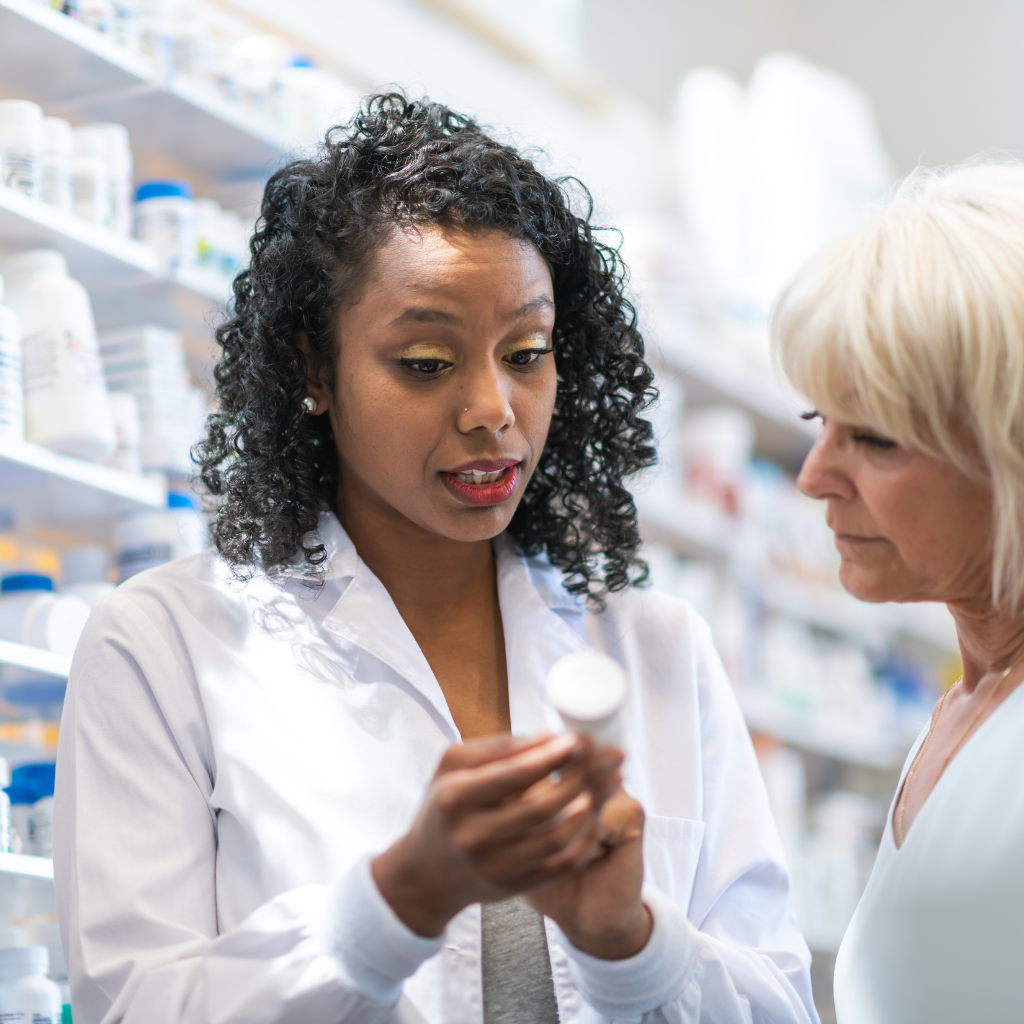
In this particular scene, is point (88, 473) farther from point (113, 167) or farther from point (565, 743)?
point (565, 743)

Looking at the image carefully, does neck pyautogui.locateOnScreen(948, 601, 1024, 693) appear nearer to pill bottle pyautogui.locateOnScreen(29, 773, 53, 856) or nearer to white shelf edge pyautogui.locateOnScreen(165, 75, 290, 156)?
pill bottle pyautogui.locateOnScreen(29, 773, 53, 856)

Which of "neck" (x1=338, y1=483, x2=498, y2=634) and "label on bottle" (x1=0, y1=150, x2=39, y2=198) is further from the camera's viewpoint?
"label on bottle" (x1=0, y1=150, x2=39, y2=198)

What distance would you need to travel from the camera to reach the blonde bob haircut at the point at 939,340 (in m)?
1.02

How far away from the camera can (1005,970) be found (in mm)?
1024

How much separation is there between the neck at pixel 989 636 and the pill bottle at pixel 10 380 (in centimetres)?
120

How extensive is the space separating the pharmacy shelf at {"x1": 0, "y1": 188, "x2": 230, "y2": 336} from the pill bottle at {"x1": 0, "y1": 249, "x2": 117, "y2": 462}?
38mm

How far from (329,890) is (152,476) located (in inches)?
42.3

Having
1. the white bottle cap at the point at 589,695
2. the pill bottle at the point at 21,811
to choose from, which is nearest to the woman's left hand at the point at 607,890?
the white bottle cap at the point at 589,695

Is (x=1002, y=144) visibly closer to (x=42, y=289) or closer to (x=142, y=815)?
(x=42, y=289)

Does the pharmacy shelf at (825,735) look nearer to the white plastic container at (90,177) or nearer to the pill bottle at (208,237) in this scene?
the pill bottle at (208,237)

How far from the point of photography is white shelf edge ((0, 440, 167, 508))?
166 centimetres

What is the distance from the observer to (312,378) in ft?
4.85

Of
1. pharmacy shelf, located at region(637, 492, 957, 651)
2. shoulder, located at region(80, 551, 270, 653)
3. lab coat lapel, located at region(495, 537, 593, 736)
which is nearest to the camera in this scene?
shoulder, located at region(80, 551, 270, 653)

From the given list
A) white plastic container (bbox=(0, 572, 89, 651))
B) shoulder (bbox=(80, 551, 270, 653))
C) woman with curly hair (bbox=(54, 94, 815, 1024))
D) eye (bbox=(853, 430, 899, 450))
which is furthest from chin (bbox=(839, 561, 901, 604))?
white plastic container (bbox=(0, 572, 89, 651))
